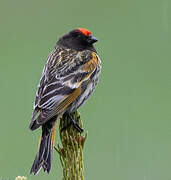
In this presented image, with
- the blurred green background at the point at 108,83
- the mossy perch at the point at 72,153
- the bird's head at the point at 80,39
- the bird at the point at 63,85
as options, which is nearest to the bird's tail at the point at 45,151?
the bird at the point at 63,85

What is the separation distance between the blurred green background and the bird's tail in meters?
2.37

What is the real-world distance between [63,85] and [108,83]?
15.5ft

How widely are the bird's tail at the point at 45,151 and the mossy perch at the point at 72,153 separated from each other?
213 mm

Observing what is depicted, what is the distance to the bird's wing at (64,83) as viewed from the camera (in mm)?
5188

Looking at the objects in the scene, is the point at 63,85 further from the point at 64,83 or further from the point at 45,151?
the point at 45,151

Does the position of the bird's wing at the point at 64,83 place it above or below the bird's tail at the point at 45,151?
above

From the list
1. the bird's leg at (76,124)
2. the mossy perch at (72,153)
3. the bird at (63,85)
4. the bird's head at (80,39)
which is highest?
the bird's head at (80,39)

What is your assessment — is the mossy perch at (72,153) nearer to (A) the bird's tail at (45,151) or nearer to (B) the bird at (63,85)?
(B) the bird at (63,85)

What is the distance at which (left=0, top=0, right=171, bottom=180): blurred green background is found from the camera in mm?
7918

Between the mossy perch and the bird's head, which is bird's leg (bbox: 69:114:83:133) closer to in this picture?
the mossy perch

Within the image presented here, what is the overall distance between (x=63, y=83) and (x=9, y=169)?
2.53m

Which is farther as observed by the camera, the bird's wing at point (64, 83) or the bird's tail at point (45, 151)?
the bird's wing at point (64, 83)

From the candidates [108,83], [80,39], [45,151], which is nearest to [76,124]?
[45,151]

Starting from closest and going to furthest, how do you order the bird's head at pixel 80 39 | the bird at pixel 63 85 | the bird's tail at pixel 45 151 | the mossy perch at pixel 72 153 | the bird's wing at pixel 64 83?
1. the mossy perch at pixel 72 153
2. the bird's tail at pixel 45 151
3. the bird at pixel 63 85
4. the bird's wing at pixel 64 83
5. the bird's head at pixel 80 39
